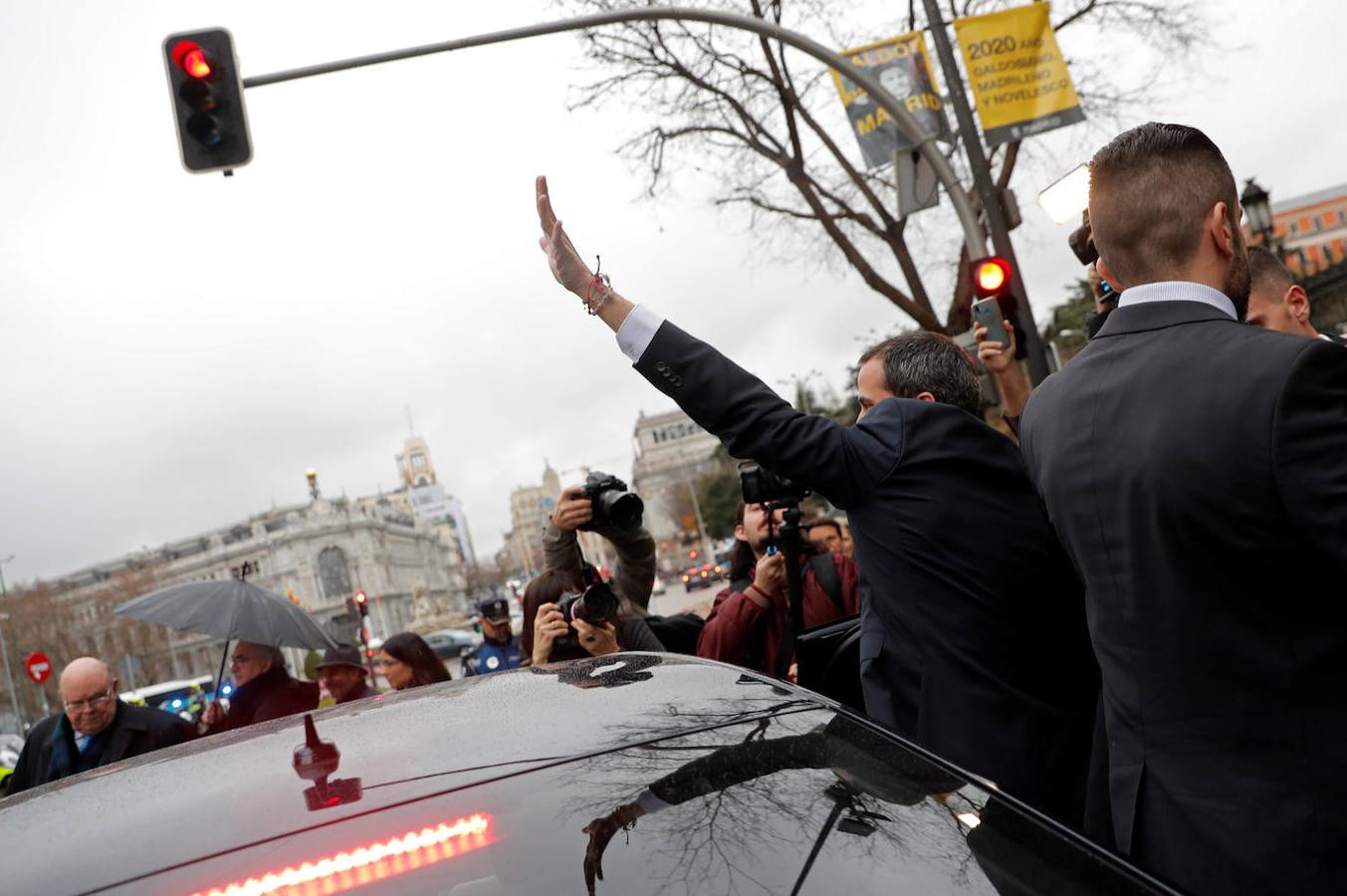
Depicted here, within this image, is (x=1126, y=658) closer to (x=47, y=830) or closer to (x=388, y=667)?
(x=47, y=830)

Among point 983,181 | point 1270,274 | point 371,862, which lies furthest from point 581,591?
point 983,181

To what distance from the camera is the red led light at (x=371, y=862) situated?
4.41ft

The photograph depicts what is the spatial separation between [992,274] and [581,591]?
16.7 feet

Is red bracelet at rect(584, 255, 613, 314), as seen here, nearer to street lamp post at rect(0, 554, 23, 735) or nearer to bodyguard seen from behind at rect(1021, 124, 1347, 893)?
bodyguard seen from behind at rect(1021, 124, 1347, 893)

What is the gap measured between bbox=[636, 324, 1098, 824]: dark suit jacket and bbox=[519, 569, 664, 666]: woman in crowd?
1.38m

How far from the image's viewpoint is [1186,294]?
6.41ft

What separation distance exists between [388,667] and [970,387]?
426cm

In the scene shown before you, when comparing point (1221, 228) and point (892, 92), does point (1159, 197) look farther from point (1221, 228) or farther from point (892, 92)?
point (892, 92)

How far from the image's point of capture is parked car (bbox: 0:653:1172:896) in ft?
4.60

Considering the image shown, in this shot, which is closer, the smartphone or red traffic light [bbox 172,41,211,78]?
the smartphone

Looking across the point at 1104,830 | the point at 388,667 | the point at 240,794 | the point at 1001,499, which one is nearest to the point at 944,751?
the point at 1104,830

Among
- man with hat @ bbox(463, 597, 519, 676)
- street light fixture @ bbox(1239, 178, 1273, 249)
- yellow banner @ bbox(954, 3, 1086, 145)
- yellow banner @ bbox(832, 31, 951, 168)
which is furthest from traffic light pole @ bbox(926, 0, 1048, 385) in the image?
street light fixture @ bbox(1239, 178, 1273, 249)

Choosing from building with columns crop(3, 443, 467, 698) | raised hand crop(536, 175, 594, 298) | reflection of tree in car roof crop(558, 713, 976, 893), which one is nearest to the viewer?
reflection of tree in car roof crop(558, 713, 976, 893)

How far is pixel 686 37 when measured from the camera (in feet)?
48.7
